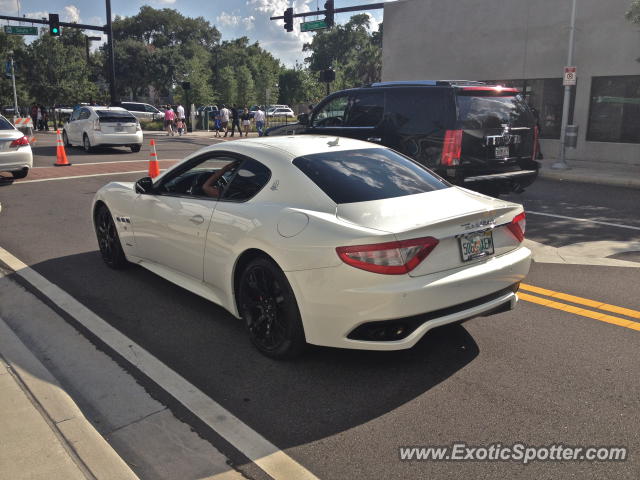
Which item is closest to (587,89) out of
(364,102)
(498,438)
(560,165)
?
(560,165)

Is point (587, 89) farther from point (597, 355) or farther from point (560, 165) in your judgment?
point (597, 355)

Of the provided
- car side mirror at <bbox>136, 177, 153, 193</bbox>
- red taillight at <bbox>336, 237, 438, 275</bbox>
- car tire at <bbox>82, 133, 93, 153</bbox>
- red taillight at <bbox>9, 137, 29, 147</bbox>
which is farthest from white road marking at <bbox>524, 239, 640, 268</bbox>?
car tire at <bbox>82, 133, 93, 153</bbox>

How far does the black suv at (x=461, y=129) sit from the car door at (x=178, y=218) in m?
3.31

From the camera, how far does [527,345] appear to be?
435 cm

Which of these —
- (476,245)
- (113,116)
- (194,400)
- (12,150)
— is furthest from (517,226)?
(113,116)

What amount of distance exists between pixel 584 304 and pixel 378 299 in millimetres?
2668

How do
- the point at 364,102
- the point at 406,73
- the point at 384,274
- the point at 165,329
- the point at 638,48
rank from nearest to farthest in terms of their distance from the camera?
the point at 384,274
the point at 165,329
the point at 364,102
the point at 638,48
the point at 406,73

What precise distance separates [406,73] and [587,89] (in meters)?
7.33

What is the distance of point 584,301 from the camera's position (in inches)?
209

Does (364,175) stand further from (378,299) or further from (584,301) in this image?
(584,301)

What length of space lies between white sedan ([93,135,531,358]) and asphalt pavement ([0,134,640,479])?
1.03 ft

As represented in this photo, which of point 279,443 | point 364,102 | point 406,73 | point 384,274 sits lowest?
point 279,443

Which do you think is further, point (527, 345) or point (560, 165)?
point (560, 165)

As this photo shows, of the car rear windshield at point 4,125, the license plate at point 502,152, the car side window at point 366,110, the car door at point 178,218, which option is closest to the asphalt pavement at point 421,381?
the car door at point 178,218
